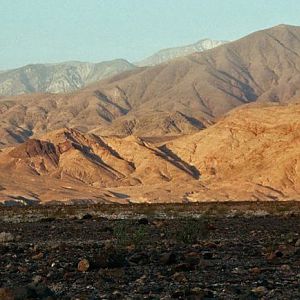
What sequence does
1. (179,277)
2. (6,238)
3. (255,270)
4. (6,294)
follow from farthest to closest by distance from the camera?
(6,238)
(255,270)
(179,277)
(6,294)

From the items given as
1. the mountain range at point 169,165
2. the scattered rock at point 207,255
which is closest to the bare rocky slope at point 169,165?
the mountain range at point 169,165

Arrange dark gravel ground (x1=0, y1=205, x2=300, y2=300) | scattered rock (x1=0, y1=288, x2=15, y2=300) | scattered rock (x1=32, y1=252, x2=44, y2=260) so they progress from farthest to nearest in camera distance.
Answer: scattered rock (x1=32, y1=252, x2=44, y2=260) → dark gravel ground (x1=0, y1=205, x2=300, y2=300) → scattered rock (x1=0, y1=288, x2=15, y2=300)

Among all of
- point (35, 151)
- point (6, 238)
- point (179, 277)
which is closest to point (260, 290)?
point (179, 277)

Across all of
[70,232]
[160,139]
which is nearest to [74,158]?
[160,139]

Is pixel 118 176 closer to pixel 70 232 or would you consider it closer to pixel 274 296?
pixel 70 232

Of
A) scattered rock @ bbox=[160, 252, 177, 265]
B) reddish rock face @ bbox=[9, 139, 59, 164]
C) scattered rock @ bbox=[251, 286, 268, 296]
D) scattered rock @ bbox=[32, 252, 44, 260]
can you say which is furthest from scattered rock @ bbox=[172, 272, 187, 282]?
reddish rock face @ bbox=[9, 139, 59, 164]

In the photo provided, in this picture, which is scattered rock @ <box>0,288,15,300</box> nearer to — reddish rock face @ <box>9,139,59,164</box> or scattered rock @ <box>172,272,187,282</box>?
scattered rock @ <box>172,272,187,282</box>

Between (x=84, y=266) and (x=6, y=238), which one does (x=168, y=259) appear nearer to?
(x=84, y=266)
